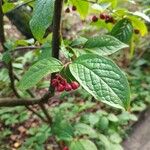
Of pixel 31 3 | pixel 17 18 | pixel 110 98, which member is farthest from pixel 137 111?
pixel 110 98

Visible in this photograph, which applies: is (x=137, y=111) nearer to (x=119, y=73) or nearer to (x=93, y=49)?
(x=93, y=49)

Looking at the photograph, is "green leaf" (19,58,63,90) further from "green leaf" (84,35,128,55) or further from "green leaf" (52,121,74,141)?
"green leaf" (52,121,74,141)

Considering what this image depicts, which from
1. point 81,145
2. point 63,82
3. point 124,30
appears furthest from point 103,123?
point 63,82

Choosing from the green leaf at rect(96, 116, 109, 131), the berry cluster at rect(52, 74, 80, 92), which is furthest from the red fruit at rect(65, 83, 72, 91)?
the green leaf at rect(96, 116, 109, 131)

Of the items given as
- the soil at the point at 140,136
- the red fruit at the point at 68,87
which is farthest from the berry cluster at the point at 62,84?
the soil at the point at 140,136

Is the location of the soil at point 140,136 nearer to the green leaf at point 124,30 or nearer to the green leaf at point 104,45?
the green leaf at point 124,30

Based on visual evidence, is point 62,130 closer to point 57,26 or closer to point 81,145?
point 81,145
